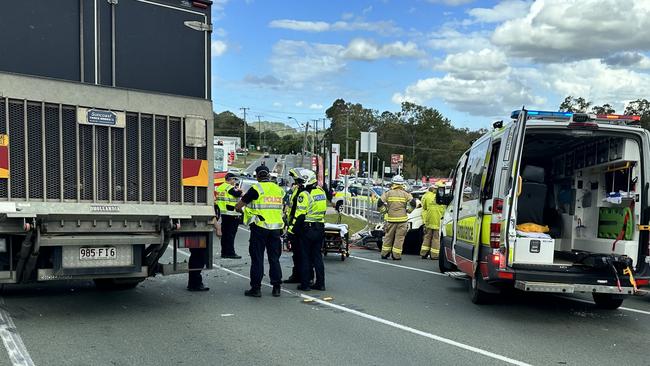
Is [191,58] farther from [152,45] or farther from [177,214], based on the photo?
[177,214]

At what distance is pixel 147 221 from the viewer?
653cm

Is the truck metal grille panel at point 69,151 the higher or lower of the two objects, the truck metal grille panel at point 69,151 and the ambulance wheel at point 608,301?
the higher

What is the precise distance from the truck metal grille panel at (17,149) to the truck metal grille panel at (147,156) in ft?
3.90

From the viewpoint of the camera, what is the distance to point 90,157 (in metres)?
6.21

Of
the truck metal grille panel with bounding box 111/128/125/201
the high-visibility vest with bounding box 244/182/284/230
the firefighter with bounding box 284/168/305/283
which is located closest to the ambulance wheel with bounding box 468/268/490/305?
the firefighter with bounding box 284/168/305/283

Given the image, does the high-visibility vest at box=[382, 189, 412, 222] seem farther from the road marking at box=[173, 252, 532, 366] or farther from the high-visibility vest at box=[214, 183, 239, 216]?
the road marking at box=[173, 252, 532, 366]

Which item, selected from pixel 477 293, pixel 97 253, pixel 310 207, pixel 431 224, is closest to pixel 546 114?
pixel 477 293

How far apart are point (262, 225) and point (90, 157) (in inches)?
99.7

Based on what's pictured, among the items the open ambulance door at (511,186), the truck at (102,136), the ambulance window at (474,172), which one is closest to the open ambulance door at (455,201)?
the ambulance window at (474,172)

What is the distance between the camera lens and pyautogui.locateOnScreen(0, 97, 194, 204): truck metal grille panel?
5.81m

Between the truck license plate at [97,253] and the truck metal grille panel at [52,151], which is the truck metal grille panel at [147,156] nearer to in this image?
the truck license plate at [97,253]

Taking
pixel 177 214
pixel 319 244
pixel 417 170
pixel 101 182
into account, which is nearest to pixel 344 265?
pixel 319 244

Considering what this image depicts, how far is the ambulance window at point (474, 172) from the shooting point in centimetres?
750

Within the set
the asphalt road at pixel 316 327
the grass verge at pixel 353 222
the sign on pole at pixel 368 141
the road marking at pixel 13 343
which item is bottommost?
the grass verge at pixel 353 222
